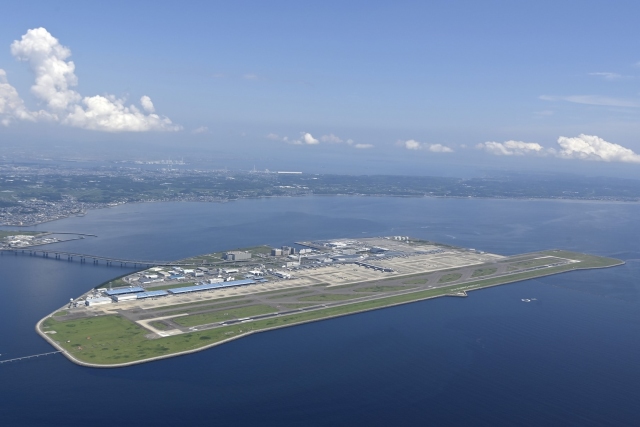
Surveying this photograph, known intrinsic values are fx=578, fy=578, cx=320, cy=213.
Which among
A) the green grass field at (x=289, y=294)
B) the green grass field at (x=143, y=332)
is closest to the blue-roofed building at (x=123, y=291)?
the green grass field at (x=143, y=332)

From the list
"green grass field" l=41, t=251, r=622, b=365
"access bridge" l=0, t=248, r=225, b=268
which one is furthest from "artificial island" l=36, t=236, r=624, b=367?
"access bridge" l=0, t=248, r=225, b=268

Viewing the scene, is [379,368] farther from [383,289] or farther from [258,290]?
[258,290]

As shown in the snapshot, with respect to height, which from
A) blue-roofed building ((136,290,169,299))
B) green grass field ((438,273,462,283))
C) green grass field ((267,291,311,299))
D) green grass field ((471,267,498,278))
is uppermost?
green grass field ((471,267,498,278))

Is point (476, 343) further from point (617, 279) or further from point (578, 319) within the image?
point (617, 279)

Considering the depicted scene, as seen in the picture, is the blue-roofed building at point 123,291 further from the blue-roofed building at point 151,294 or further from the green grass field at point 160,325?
the green grass field at point 160,325

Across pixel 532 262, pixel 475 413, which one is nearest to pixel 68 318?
pixel 475 413

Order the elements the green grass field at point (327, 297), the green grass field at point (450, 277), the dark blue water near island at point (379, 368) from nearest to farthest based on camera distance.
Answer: the dark blue water near island at point (379, 368) < the green grass field at point (327, 297) < the green grass field at point (450, 277)

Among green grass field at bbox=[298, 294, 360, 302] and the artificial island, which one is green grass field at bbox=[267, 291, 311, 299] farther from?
green grass field at bbox=[298, 294, 360, 302]
